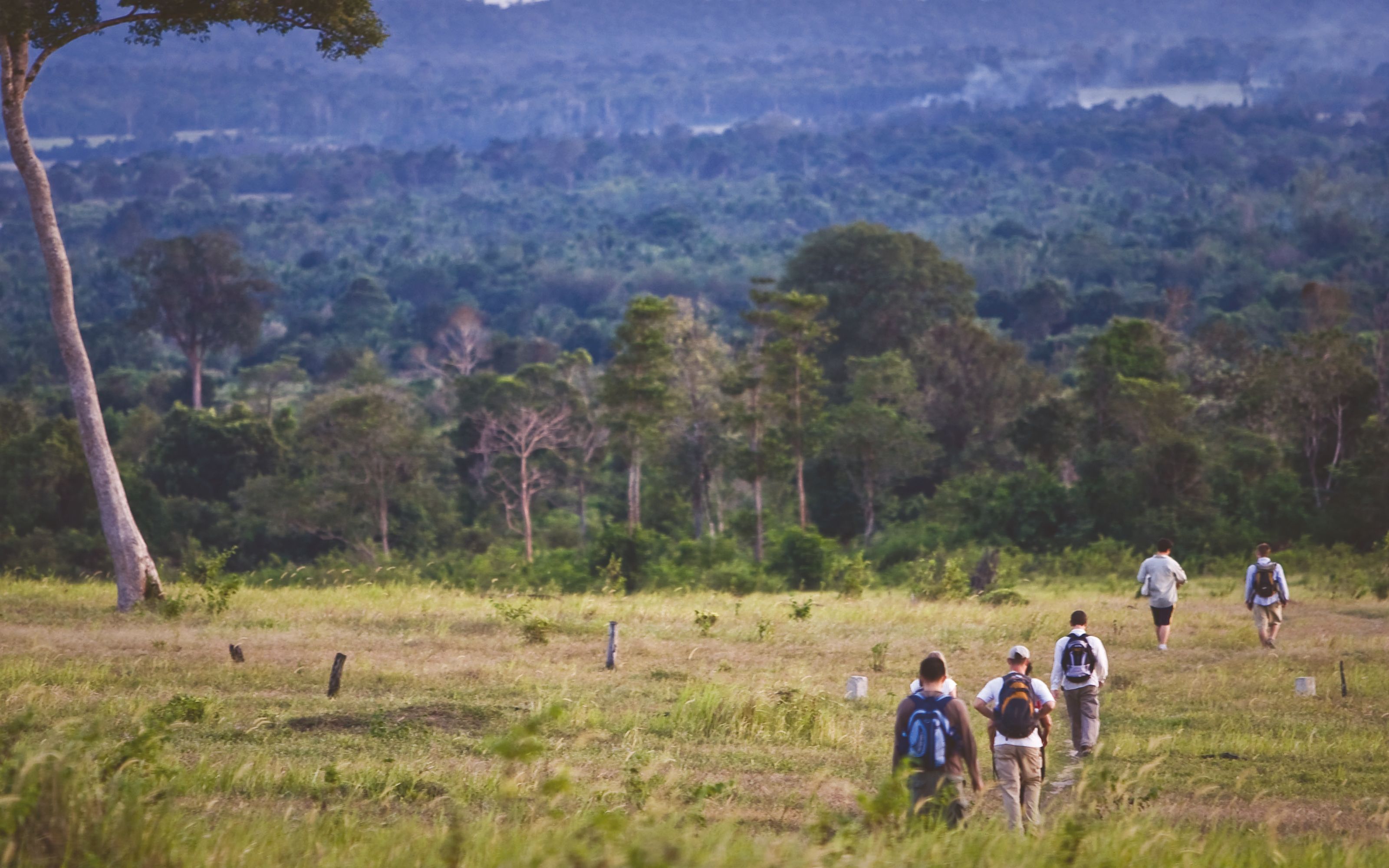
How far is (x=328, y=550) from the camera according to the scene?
123ft

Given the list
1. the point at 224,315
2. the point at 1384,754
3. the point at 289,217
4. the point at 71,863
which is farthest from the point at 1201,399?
the point at 289,217

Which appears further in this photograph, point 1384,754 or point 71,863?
point 1384,754

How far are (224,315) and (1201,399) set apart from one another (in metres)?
49.9

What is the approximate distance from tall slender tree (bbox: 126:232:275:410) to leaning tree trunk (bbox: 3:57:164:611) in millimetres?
54251

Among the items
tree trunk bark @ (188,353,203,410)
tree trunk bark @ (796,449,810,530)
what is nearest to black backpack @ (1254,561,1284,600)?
tree trunk bark @ (796,449,810,530)

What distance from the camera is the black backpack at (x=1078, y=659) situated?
10273 mm

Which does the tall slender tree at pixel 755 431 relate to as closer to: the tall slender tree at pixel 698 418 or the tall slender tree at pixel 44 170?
the tall slender tree at pixel 698 418

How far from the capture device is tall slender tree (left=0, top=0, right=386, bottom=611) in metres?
15.4

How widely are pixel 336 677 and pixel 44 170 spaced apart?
8201mm

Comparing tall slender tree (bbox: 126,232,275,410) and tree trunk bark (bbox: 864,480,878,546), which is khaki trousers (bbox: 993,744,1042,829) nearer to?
tree trunk bark (bbox: 864,480,878,546)

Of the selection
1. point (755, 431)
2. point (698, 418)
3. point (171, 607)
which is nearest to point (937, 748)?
point (171, 607)

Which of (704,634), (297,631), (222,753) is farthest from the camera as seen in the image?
(704,634)

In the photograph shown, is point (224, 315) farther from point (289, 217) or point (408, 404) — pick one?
point (289, 217)

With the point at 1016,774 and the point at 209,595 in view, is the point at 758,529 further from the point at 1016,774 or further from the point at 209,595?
the point at 1016,774
